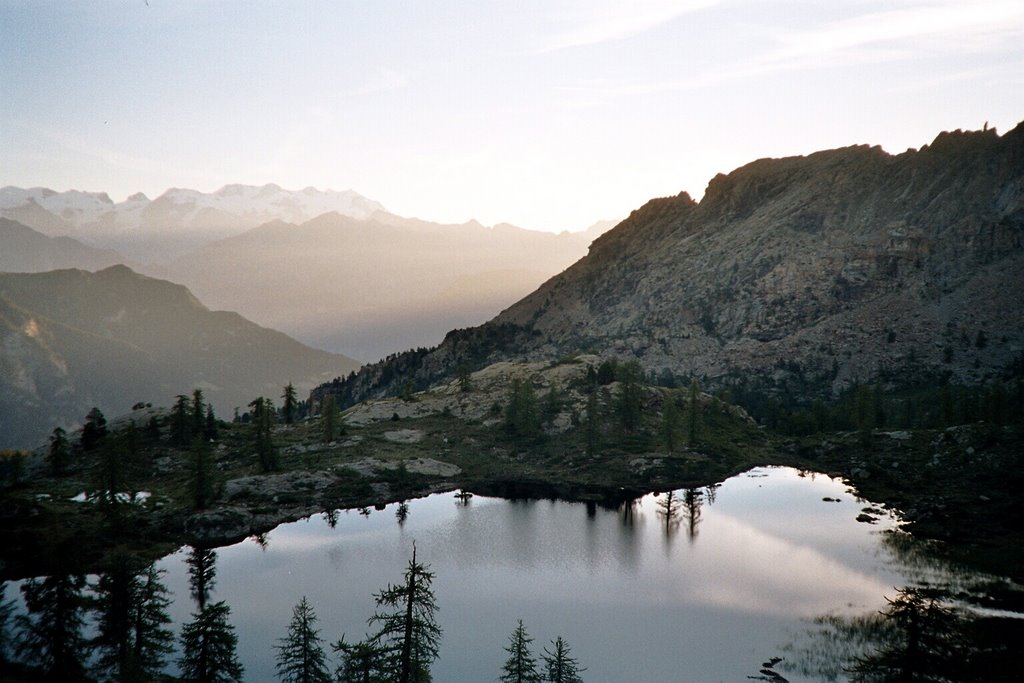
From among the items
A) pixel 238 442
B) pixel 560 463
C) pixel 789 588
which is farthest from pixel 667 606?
pixel 238 442

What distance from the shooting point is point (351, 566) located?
90125 millimetres

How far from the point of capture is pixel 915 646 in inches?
2112

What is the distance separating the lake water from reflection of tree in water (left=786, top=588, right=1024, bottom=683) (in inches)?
113

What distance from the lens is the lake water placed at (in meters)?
65.4

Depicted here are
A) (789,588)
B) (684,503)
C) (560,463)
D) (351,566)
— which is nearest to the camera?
(789,588)

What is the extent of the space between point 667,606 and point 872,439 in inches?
3965

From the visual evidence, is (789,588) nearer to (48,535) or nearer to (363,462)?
(363,462)

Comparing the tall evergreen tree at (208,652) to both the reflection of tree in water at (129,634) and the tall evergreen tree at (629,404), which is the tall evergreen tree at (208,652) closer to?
the reflection of tree in water at (129,634)

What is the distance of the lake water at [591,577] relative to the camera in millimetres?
65375

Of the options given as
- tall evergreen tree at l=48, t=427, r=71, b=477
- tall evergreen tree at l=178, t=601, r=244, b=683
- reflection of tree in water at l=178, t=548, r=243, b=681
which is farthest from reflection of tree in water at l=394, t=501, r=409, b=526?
tall evergreen tree at l=48, t=427, r=71, b=477

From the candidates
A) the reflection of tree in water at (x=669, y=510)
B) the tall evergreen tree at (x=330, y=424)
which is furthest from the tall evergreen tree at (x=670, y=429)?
the tall evergreen tree at (x=330, y=424)

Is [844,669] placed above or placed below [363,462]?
below

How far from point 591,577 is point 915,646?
3917 centimetres

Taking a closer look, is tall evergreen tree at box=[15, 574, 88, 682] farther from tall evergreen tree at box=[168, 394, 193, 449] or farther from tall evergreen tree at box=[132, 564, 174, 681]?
tall evergreen tree at box=[168, 394, 193, 449]
